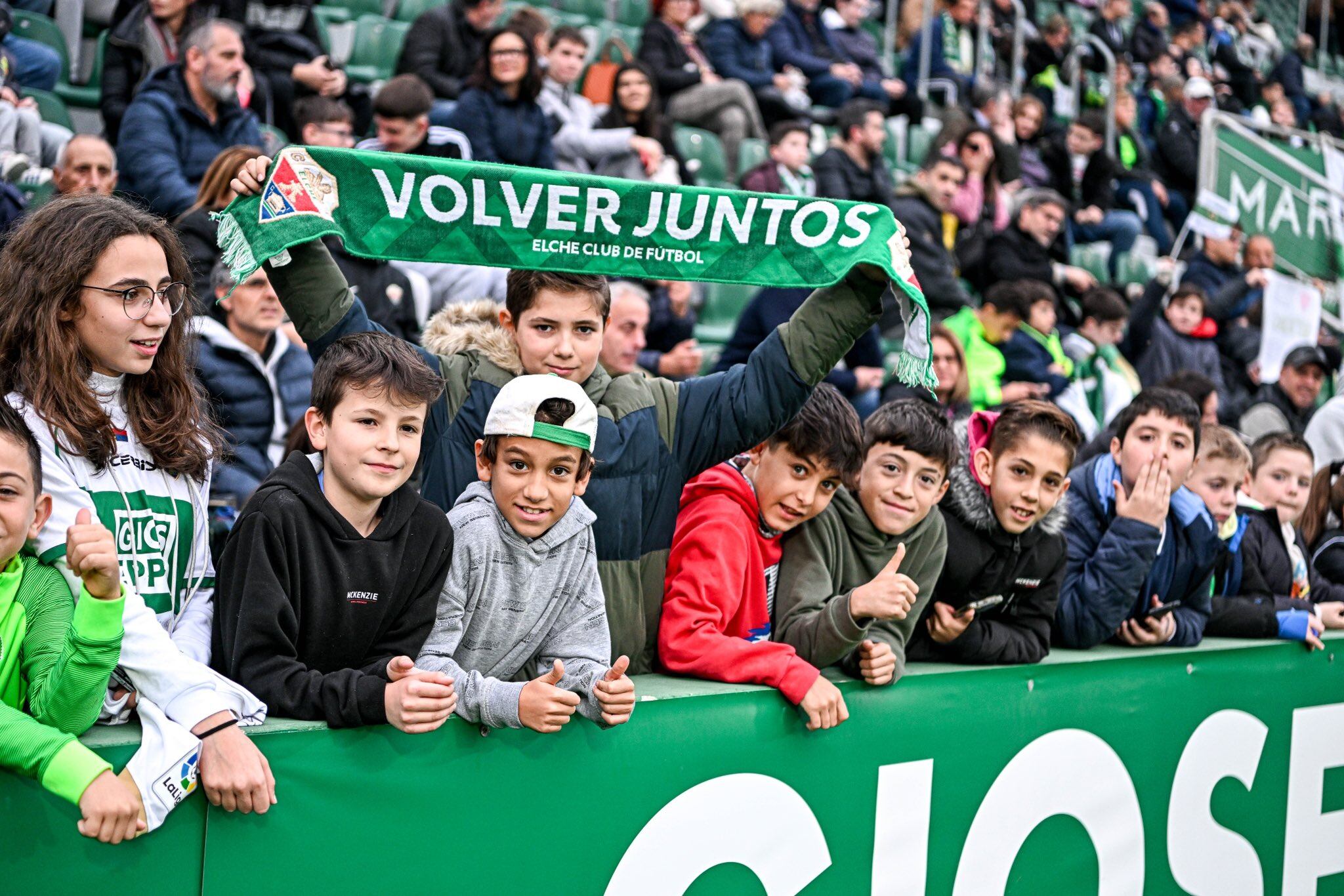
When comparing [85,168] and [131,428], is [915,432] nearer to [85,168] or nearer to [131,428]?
[131,428]

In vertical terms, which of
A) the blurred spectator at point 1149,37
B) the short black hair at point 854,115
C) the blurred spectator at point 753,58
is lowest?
the short black hair at point 854,115

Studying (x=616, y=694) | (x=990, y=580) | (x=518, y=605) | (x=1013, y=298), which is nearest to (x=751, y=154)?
(x=1013, y=298)

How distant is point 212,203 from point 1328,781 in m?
4.22

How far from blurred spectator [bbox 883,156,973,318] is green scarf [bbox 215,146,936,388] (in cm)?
452

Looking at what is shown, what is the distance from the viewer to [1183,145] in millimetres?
14359

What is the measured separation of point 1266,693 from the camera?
13.8ft

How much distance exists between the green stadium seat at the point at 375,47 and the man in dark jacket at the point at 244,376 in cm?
454

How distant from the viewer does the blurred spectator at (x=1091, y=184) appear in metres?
12.4

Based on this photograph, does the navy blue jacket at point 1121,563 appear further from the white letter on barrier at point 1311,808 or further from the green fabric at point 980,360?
the green fabric at point 980,360

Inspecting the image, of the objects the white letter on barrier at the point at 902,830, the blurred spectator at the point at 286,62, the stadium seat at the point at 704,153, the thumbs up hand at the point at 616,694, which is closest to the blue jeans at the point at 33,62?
the blurred spectator at the point at 286,62

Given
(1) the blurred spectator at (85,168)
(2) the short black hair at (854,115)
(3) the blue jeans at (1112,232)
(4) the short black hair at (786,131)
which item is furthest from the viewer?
(3) the blue jeans at (1112,232)

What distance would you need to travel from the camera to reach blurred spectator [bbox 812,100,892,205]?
28.8 feet

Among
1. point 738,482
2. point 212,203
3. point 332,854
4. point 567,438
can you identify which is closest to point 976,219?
point 212,203

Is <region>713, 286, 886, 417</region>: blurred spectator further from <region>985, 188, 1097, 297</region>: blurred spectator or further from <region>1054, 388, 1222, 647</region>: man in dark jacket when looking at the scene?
<region>985, 188, 1097, 297</region>: blurred spectator
